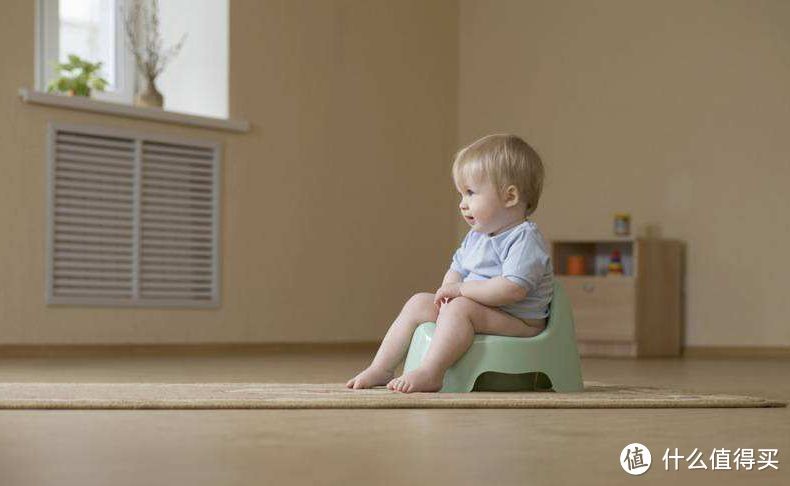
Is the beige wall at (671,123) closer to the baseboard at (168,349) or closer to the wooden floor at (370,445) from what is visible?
the baseboard at (168,349)

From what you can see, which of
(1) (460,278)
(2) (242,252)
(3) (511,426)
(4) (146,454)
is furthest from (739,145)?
(4) (146,454)

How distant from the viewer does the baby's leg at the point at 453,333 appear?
1993 mm

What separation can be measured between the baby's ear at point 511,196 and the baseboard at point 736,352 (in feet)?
9.61

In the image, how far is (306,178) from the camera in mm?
5133

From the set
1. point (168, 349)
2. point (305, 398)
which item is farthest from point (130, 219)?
point (305, 398)

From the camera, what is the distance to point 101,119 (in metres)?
4.34

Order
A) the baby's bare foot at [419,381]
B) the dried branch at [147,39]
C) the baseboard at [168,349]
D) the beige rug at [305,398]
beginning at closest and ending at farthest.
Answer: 1. the beige rug at [305,398]
2. the baby's bare foot at [419,381]
3. the baseboard at [168,349]
4. the dried branch at [147,39]

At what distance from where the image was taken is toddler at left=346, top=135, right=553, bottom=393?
2.08 metres

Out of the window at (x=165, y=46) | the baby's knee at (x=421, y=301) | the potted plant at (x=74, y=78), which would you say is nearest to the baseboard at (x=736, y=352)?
the window at (x=165, y=46)

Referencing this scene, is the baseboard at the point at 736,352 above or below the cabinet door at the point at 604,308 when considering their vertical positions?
below

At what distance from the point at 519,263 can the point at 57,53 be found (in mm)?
2933

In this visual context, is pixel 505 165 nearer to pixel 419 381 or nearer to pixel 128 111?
pixel 419 381

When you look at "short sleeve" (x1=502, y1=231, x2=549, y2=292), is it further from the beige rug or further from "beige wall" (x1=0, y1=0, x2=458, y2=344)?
"beige wall" (x1=0, y1=0, x2=458, y2=344)

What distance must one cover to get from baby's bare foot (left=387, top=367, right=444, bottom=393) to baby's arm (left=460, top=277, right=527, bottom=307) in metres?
0.17
